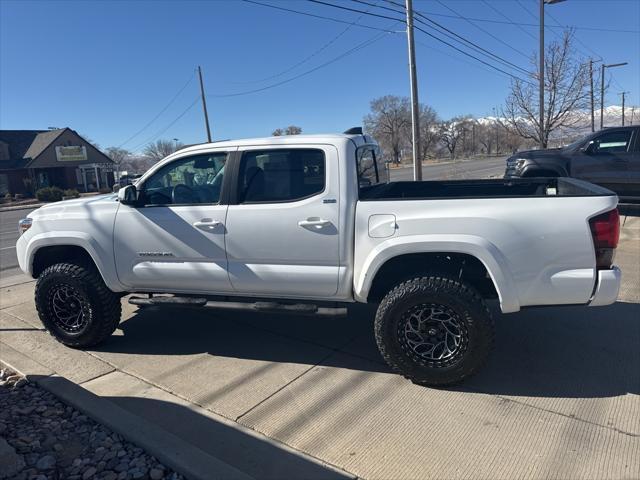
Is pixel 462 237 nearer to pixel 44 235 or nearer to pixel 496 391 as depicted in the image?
pixel 496 391

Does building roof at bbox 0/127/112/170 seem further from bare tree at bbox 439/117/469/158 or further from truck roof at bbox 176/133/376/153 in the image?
bare tree at bbox 439/117/469/158

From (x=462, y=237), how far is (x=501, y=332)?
1.63 meters

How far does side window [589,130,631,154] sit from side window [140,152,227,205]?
8432 mm

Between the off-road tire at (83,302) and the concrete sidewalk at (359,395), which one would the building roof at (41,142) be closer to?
the concrete sidewalk at (359,395)

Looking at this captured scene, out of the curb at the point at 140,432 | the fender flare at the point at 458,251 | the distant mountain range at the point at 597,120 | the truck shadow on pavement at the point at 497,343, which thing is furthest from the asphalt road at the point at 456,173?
the curb at the point at 140,432

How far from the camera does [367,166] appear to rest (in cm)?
429

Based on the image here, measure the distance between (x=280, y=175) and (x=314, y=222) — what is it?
571 mm

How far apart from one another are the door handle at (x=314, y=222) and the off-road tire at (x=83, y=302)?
2079 millimetres

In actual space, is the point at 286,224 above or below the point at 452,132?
below

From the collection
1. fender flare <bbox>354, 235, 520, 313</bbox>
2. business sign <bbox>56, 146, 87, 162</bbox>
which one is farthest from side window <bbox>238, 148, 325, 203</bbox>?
business sign <bbox>56, 146, 87, 162</bbox>

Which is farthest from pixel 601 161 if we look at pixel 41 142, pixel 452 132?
pixel 452 132

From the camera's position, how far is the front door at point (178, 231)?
400 centimetres

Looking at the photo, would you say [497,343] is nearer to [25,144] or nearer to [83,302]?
[83,302]

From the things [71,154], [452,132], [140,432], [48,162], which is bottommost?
[140,432]
